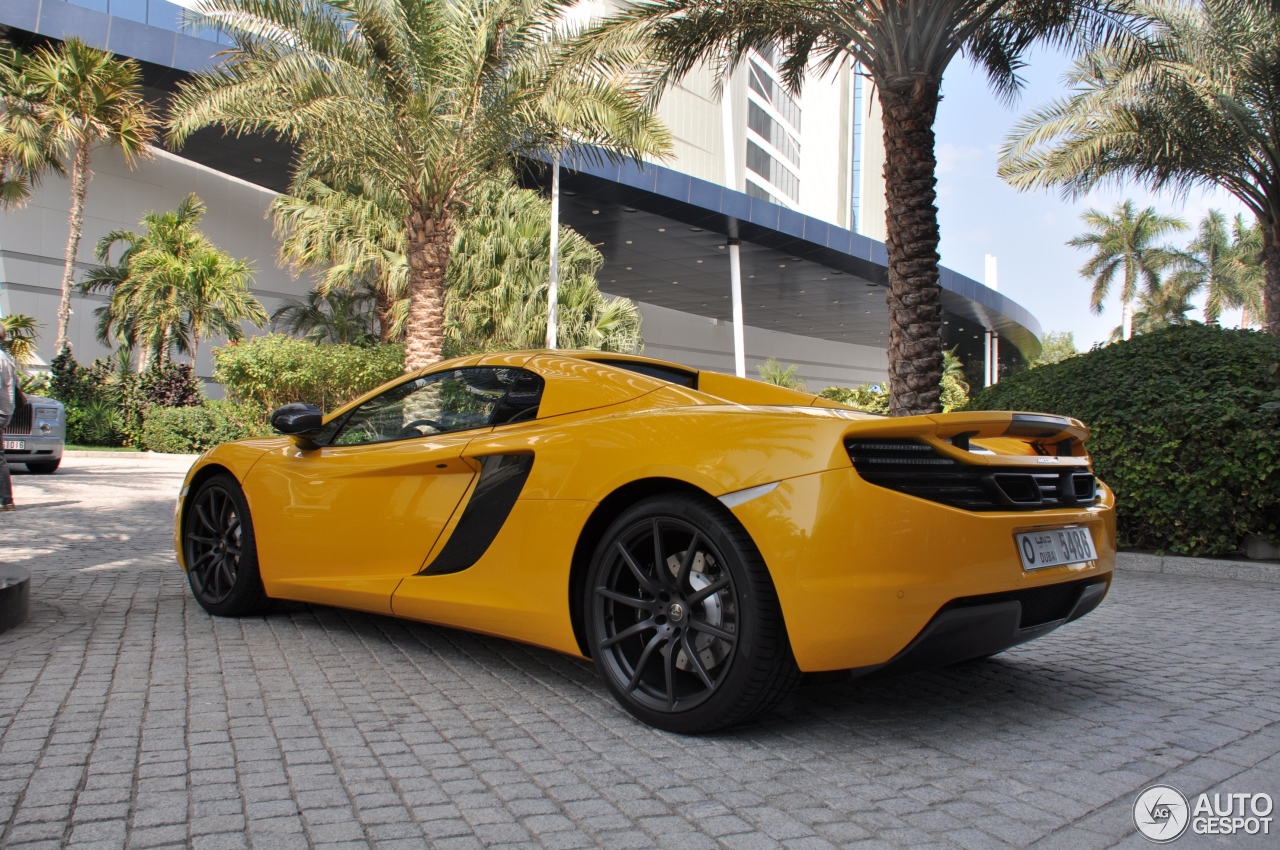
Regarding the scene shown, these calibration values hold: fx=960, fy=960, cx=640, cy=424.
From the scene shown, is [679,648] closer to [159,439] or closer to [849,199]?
[159,439]

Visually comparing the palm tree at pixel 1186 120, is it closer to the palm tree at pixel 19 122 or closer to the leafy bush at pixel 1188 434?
the leafy bush at pixel 1188 434

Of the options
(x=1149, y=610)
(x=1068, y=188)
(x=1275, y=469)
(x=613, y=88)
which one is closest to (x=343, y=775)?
(x=1149, y=610)

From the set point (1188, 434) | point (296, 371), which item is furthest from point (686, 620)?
point (296, 371)

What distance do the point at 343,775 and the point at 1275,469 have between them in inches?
271

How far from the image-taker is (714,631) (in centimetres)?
284

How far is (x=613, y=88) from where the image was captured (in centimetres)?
1414

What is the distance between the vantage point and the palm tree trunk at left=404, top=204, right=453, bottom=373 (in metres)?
14.5

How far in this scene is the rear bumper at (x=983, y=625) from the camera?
270 centimetres

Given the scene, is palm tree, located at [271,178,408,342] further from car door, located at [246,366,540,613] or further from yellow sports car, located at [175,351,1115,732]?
yellow sports car, located at [175,351,1115,732]

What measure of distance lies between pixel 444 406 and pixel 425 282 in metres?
11.2

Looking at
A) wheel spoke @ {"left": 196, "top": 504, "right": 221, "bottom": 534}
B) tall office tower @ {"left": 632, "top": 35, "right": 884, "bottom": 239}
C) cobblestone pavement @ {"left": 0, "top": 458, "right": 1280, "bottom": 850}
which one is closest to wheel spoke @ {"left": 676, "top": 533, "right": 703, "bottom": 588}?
cobblestone pavement @ {"left": 0, "top": 458, "right": 1280, "bottom": 850}

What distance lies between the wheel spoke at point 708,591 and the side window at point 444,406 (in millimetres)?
1046

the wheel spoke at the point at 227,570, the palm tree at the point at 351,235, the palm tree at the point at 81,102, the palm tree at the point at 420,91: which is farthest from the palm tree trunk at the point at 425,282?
the palm tree at the point at 81,102

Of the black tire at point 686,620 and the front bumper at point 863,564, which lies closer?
the front bumper at point 863,564
